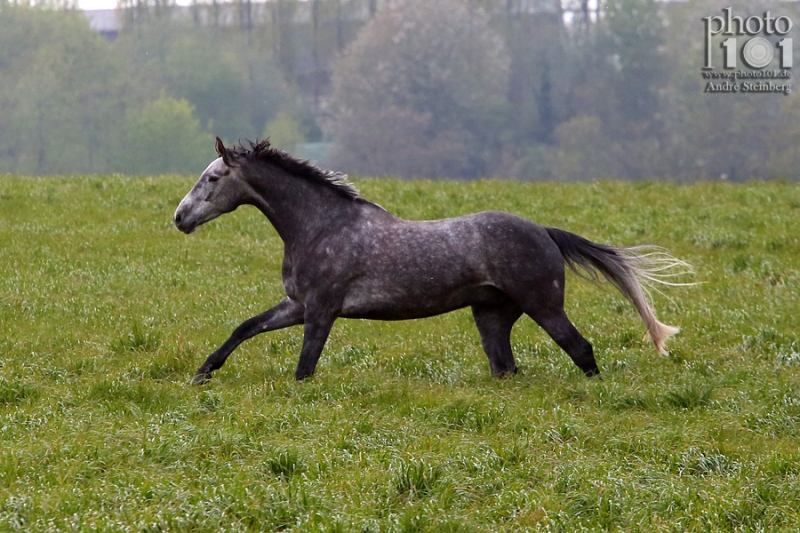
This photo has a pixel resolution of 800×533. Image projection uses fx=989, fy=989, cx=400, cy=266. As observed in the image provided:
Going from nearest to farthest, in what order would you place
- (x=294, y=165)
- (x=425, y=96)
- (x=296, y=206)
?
(x=296, y=206) < (x=294, y=165) < (x=425, y=96)

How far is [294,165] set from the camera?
36.0ft

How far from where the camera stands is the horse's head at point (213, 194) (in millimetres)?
10664

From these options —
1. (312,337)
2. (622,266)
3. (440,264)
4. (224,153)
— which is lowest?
(312,337)

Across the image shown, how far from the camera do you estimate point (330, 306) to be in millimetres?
10469

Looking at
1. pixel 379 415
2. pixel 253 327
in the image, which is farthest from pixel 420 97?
pixel 379 415

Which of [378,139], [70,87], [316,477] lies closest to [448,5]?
[378,139]

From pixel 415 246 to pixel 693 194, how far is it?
14949 mm

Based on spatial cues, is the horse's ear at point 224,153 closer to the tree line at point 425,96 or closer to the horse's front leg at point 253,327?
the horse's front leg at point 253,327

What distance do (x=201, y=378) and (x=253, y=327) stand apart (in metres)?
0.76

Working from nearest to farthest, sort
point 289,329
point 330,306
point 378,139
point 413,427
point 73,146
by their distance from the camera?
point 413,427 < point 330,306 < point 289,329 < point 378,139 < point 73,146

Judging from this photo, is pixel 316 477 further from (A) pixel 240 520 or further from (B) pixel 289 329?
(B) pixel 289 329

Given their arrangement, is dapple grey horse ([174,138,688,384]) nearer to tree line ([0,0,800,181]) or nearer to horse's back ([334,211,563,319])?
horse's back ([334,211,563,319])

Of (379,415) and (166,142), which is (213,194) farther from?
(166,142)

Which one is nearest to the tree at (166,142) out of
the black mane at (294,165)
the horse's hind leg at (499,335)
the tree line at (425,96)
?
the tree line at (425,96)
